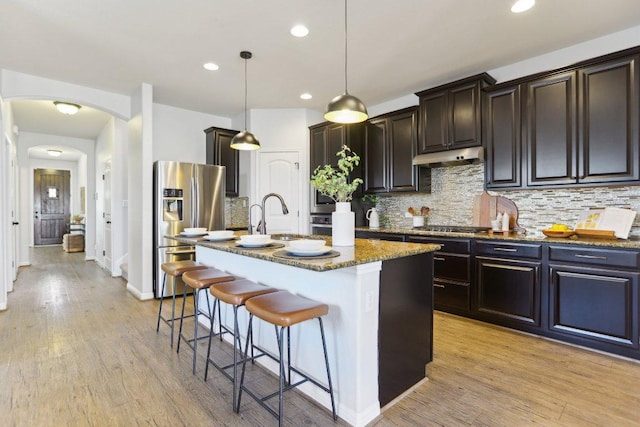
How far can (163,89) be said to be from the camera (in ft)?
14.5

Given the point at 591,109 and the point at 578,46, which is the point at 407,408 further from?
the point at 578,46

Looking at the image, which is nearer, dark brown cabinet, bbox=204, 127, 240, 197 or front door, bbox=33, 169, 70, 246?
dark brown cabinet, bbox=204, 127, 240, 197

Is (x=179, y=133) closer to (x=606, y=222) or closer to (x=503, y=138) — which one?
(x=503, y=138)

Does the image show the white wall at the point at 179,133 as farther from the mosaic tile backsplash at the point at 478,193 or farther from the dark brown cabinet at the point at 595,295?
the dark brown cabinet at the point at 595,295

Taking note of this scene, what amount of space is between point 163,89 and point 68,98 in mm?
1103

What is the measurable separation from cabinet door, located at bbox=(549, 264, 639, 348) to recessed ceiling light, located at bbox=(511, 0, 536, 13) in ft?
6.84

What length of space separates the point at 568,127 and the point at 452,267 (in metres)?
1.65

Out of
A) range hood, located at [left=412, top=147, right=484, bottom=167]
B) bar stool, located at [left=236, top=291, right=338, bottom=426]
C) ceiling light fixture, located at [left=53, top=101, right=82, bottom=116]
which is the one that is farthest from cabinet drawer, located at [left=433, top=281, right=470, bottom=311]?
ceiling light fixture, located at [left=53, top=101, right=82, bottom=116]

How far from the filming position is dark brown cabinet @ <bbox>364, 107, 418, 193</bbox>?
4.23 metres

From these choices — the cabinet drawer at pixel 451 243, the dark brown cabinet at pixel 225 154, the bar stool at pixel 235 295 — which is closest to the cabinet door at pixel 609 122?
the cabinet drawer at pixel 451 243

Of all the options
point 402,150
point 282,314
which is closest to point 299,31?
point 402,150

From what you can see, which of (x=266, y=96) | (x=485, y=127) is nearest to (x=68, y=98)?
(x=266, y=96)

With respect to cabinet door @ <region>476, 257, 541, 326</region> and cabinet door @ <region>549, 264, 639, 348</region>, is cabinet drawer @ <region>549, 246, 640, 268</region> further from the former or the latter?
cabinet door @ <region>476, 257, 541, 326</region>

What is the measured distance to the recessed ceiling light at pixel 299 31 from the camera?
9.50 ft
